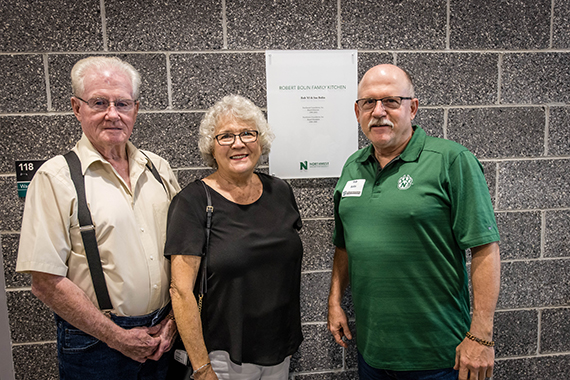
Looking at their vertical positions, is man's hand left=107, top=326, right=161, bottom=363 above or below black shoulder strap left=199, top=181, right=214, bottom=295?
below

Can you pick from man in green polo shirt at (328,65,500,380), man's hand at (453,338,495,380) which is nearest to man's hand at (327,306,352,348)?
man in green polo shirt at (328,65,500,380)

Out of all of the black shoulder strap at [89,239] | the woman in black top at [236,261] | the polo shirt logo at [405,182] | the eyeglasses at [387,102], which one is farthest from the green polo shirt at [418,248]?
the black shoulder strap at [89,239]

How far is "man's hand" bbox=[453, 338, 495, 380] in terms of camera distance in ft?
3.83

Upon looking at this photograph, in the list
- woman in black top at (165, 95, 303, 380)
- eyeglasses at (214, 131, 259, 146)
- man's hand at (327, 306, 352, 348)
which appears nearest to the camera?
woman in black top at (165, 95, 303, 380)

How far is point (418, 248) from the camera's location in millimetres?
1229

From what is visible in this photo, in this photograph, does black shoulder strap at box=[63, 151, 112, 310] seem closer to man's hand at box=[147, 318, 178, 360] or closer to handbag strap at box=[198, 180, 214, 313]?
man's hand at box=[147, 318, 178, 360]

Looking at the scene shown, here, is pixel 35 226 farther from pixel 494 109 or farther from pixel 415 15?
pixel 494 109

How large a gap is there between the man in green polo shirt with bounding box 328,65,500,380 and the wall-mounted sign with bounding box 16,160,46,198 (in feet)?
4.72

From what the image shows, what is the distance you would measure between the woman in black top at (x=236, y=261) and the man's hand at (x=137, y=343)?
13 centimetres

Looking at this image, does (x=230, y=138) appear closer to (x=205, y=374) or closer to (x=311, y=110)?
(x=311, y=110)

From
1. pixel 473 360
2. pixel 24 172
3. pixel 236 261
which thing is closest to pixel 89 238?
pixel 236 261

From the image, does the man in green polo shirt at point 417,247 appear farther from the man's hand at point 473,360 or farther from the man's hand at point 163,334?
the man's hand at point 163,334

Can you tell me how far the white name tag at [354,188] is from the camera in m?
1.34

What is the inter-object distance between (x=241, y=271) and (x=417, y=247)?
2.08ft
